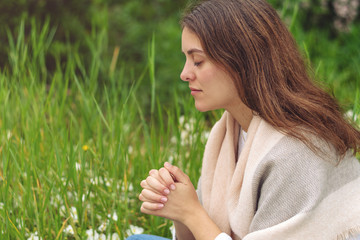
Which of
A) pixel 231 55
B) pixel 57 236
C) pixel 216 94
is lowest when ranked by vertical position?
pixel 57 236

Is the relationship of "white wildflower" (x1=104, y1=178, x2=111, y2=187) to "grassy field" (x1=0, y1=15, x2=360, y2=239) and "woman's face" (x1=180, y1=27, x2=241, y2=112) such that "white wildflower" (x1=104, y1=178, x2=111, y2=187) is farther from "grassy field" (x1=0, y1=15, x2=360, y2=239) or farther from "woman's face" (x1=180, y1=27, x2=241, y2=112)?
"woman's face" (x1=180, y1=27, x2=241, y2=112)

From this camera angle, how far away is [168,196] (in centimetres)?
147

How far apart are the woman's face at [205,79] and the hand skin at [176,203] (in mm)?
233

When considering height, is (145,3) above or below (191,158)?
above

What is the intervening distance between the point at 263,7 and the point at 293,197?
0.55 metres

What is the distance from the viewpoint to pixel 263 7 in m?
1.47

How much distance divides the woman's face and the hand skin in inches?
9.2

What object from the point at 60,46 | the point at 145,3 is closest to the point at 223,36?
the point at 60,46

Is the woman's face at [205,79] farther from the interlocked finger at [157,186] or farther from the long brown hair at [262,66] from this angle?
the interlocked finger at [157,186]

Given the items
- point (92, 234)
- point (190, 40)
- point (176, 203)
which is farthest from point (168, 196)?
point (92, 234)

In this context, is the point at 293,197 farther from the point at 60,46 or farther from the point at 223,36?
the point at 60,46

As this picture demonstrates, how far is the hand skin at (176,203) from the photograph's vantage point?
4.78ft

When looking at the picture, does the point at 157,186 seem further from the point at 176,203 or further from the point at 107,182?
the point at 107,182

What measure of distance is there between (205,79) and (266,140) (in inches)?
9.8
